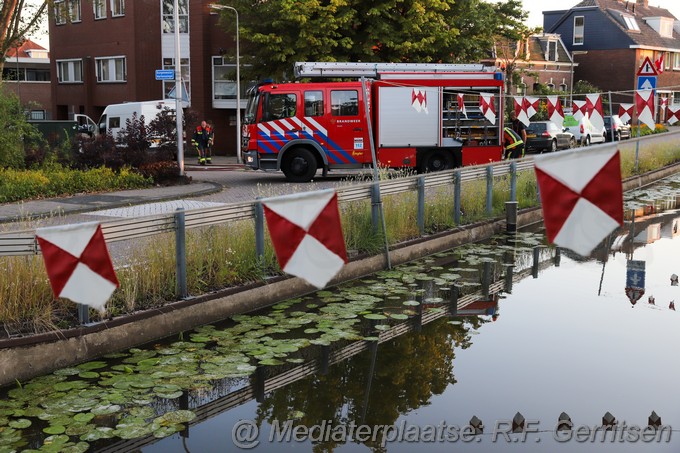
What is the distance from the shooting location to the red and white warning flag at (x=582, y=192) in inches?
226

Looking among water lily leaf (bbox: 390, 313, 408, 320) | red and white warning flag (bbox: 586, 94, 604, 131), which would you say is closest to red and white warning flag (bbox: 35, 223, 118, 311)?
water lily leaf (bbox: 390, 313, 408, 320)

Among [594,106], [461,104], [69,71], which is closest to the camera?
[594,106]

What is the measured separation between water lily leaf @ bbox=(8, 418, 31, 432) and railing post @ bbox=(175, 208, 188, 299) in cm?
277

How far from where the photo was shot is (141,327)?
8.15 meters

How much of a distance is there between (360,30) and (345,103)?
10172 mm

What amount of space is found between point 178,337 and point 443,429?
129 inches

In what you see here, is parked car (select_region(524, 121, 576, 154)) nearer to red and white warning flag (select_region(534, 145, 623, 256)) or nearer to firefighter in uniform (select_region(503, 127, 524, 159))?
firefighter in uniform (select_region(503, 127, 524, 159))

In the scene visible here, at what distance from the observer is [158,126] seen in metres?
22.8

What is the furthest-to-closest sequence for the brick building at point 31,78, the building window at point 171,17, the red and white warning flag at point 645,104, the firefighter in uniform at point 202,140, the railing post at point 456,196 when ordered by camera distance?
1. the brick building at point 31,78
2. the building window at point 171,17
3. the firefighter in uniform at point 202,140
4. the red and white warning flag at point 645,104
5. the railing post at point 456,196

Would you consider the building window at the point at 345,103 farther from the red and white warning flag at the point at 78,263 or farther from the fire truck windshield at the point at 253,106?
the red and white warning flag at the point at 78,263

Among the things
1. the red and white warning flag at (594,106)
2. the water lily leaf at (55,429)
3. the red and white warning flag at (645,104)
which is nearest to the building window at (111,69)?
the red and white warning flag at (594,106)

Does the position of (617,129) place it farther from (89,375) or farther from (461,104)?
(89,375)

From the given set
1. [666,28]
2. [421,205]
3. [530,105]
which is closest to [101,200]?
[421,205]

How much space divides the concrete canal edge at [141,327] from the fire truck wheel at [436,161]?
38.9 feet
